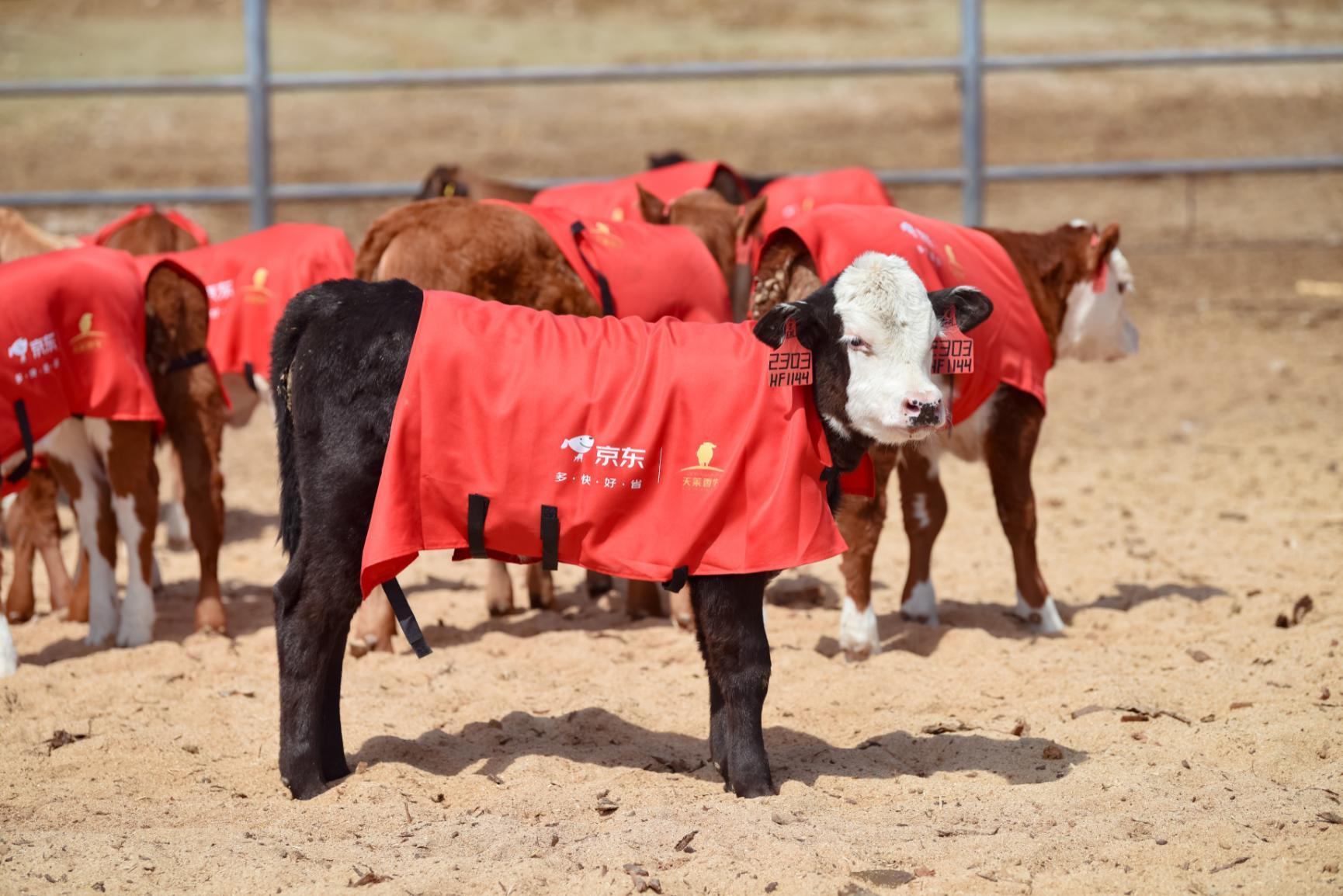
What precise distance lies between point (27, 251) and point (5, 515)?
1493mm

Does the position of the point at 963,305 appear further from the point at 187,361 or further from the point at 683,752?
the point at 187,361

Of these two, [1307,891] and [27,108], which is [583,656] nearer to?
[1307,891]

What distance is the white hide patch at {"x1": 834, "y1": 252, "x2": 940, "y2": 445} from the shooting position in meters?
4.57

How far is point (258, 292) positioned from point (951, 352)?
3.86 meters

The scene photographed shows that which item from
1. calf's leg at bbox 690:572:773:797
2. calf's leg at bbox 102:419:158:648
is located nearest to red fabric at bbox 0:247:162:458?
calf's leg at bbox 102:419:158:648

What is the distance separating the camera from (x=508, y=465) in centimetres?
465

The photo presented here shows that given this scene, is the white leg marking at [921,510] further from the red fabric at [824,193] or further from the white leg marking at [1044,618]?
the red fabric at [824,193]

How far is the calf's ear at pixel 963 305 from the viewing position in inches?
191

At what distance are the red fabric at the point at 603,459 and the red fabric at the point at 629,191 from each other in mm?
3604

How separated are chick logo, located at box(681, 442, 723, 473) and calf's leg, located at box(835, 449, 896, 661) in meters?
1.53

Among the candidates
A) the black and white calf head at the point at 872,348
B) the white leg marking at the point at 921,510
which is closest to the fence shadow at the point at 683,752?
the black and white calf head at the point at 872,348

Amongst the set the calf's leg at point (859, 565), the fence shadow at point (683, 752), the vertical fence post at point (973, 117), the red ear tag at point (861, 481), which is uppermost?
the vertical fence post at point (973, 117)

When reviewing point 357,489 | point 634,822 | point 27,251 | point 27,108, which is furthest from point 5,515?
point 27,108

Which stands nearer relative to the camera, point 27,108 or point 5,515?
point 5,515
